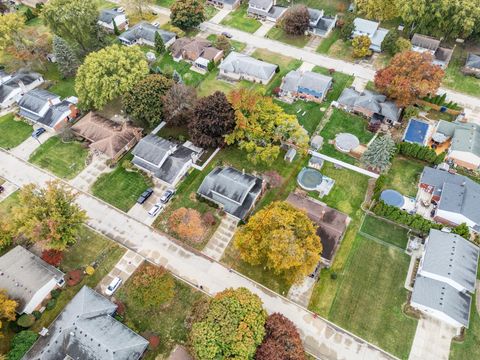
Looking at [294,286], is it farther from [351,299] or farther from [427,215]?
[427,215]

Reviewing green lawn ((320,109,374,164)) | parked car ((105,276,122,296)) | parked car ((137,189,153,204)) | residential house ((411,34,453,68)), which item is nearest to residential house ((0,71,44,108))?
parked car ((137,189,153,204))

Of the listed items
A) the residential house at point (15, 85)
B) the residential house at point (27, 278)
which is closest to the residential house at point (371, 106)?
the residential house at point (27, 278)

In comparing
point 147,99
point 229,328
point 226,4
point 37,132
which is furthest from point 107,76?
point 229,328

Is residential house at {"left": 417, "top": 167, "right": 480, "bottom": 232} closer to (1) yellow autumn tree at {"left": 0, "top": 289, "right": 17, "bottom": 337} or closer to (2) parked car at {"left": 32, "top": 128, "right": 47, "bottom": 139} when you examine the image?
(1) yellow autumn tree at {"left": 0, "top": 289, "right": 17, "bottom": 337}

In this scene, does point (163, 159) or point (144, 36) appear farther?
point (144, 36)

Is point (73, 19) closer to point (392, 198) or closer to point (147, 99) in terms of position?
point (147, 99)
